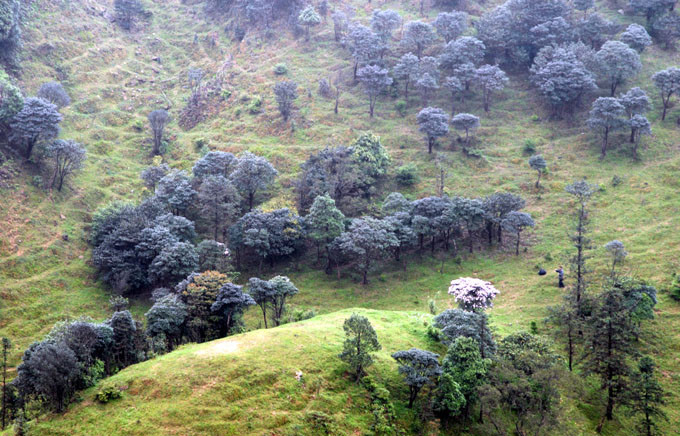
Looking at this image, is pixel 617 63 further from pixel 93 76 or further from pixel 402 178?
pixel 93 76

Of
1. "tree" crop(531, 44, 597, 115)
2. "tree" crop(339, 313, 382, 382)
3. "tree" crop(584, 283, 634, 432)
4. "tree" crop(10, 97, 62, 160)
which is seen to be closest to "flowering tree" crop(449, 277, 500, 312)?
"tree" crop(584, 283, 634, 432)

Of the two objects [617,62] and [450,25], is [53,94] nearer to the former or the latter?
[450,25]

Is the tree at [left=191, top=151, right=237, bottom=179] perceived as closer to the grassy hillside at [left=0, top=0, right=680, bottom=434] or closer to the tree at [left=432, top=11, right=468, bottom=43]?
the grassy hillside at [left=0, top=0, right=680, bottom=434]

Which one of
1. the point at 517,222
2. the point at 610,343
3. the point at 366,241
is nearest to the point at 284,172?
the point at 366,241

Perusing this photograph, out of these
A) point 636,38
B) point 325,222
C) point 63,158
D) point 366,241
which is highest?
point 636,38

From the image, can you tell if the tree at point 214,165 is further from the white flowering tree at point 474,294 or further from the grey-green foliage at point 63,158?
the white flowering tree at point 474,294

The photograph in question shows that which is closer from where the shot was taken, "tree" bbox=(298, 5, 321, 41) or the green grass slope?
the green grass slope

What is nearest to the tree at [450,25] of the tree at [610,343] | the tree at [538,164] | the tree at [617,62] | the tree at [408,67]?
the tree at [408,67]
